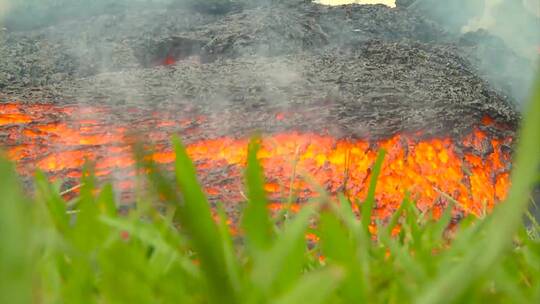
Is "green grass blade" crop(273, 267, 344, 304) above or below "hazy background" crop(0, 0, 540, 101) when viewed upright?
above

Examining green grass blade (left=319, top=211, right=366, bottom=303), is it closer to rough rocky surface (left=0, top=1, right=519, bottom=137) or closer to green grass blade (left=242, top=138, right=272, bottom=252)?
green grass blade (left=242, top=138, right=272, bottom=252)

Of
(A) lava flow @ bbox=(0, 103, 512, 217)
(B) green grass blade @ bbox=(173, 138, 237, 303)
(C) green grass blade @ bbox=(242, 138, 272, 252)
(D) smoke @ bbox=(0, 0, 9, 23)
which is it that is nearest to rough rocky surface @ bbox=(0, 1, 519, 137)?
(A) lava flow @ bbox=(0, 103, 512, 217)

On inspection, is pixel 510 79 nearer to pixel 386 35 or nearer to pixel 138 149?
pixel 386 35

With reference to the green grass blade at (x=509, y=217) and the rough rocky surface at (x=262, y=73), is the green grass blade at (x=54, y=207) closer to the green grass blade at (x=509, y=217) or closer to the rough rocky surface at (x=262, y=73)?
the green grass blade at (x=509, y=217)

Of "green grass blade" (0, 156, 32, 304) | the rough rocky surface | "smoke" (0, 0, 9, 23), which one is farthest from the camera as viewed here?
"smoke" (0, 0, 9, 23)

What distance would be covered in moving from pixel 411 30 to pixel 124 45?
3478mm

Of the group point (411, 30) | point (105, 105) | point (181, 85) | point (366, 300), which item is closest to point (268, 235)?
point (366, 300)

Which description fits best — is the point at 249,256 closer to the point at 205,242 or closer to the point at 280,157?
the point at 205,242

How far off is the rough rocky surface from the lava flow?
0.30 feet

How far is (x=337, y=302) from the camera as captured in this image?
24.7 inches

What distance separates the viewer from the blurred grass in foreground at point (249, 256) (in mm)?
364

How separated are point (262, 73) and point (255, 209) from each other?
362 centimetres

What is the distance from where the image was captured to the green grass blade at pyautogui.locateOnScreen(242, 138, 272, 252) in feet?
1.75

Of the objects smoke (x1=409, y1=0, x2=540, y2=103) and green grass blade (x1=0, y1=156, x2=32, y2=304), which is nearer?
green grass blade (x1=0, y1=156, x2=32, y2=304)
